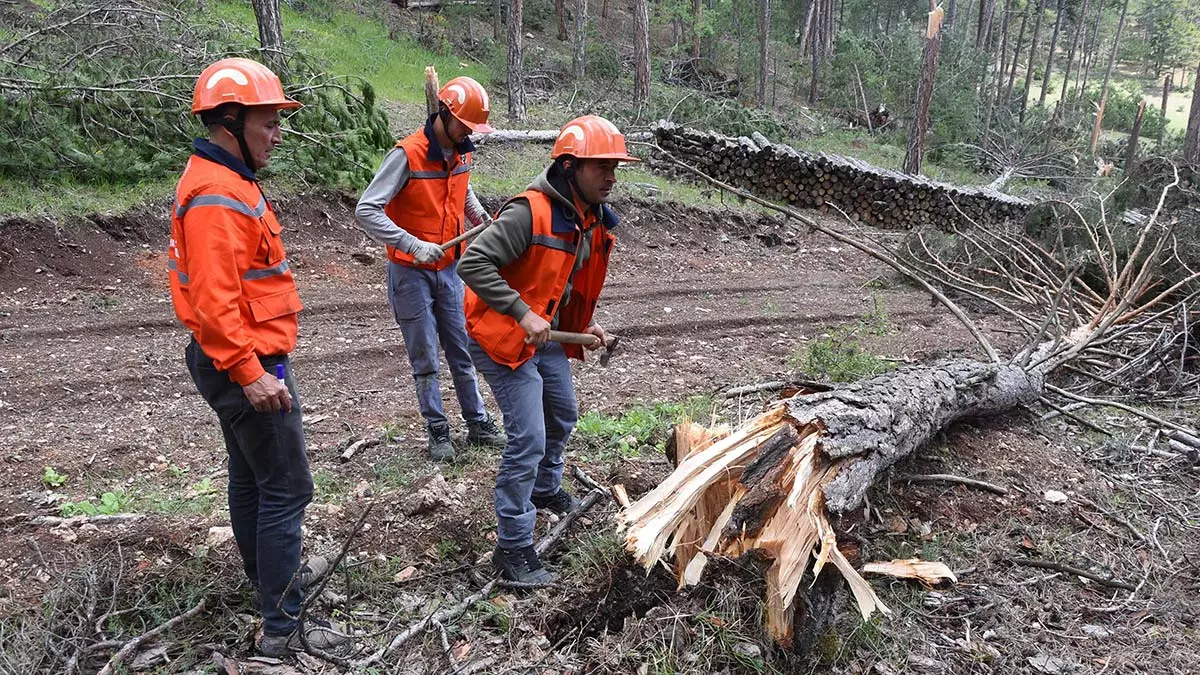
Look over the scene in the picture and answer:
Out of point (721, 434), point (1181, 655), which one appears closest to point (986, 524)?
point (1181, 655)

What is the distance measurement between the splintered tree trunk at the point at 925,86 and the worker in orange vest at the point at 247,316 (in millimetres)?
12599

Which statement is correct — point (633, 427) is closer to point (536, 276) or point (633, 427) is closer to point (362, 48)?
point (536, 276)

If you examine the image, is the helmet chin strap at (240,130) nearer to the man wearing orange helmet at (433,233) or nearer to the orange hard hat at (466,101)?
the man wearing orange helmet at (433,233)

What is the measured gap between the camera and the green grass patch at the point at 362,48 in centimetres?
1462

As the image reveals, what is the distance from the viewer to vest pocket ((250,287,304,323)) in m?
2.43

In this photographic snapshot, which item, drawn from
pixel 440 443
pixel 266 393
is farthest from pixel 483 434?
pixel 266 393

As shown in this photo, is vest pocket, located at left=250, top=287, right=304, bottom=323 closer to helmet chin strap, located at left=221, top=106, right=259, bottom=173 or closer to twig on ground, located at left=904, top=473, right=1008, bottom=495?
helmet chin strap, located at left=221, top=106, right=259, bottom=173

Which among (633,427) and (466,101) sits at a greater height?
(466,101)

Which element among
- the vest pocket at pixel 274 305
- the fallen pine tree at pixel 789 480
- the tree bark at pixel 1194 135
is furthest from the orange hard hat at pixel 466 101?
the tree bark at pixel 1194 135

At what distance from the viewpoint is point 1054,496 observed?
13.2 ft

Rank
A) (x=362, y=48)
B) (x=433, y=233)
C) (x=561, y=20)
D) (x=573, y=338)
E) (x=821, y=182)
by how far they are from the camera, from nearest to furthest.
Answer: (x=573, y=338) < (x=433, y=233) < (x=821, y=182) < (x=362, y=48) < (x=561, y=20)

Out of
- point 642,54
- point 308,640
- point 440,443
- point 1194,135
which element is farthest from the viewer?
point 642,54

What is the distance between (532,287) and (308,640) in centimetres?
152

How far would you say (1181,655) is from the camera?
2891mm
